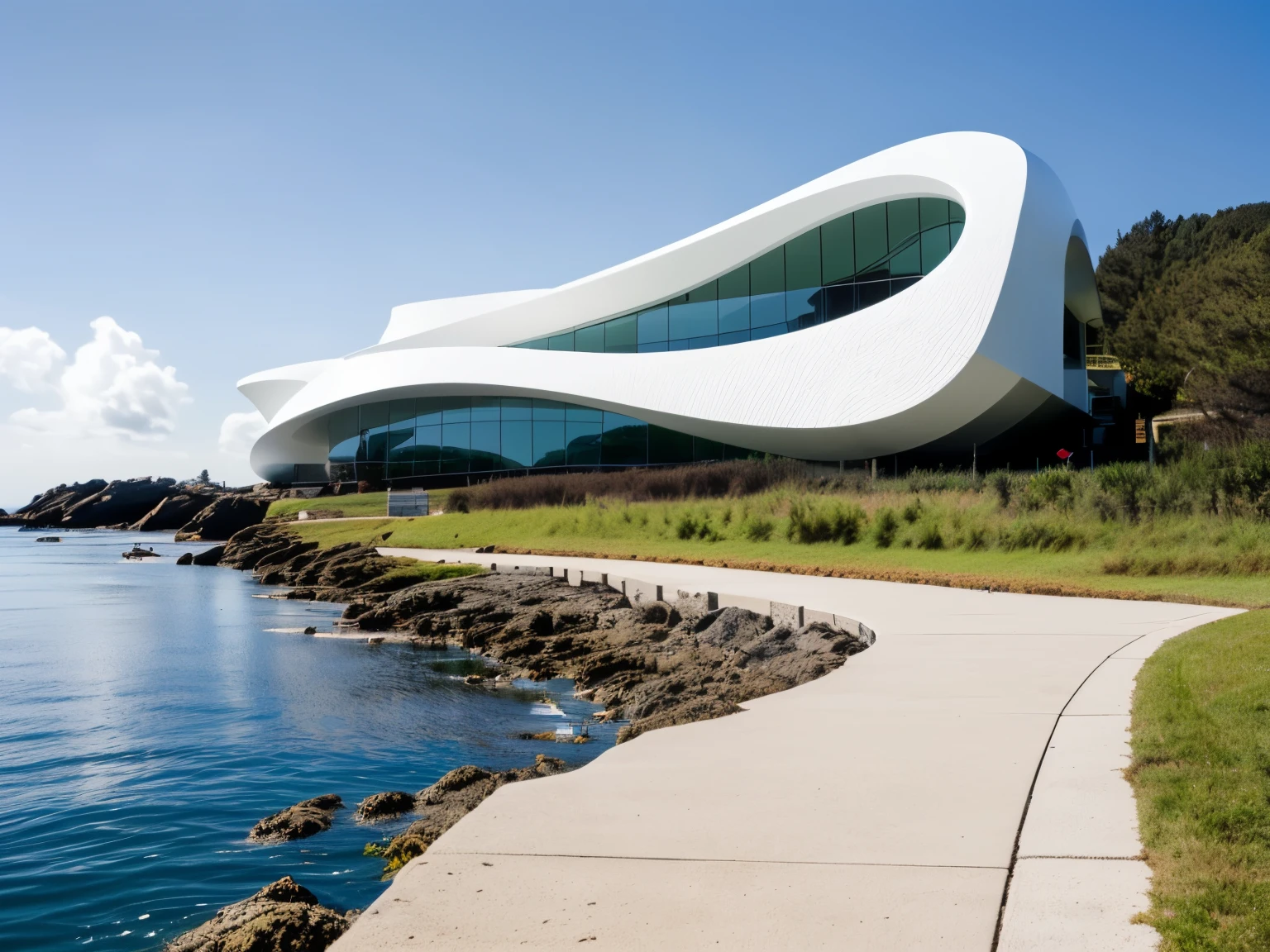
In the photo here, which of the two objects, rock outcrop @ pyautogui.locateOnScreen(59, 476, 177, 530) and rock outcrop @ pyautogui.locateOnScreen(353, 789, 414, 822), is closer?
rock outcrop @ pyautogui.locateOnScreen(353, 789, 414, 822)

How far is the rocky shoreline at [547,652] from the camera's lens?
17.3 feet

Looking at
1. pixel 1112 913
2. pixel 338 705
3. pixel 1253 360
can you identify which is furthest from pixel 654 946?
pixel 1253 360

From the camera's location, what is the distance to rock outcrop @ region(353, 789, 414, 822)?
17.9ft

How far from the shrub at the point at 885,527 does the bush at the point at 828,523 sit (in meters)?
0.50

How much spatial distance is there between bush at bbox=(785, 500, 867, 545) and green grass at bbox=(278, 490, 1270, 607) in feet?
0.11

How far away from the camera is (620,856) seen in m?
3.32

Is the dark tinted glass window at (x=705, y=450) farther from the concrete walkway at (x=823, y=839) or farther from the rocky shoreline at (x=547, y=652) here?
the concrete walkway at (x=823, y=839)

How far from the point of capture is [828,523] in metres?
18.0

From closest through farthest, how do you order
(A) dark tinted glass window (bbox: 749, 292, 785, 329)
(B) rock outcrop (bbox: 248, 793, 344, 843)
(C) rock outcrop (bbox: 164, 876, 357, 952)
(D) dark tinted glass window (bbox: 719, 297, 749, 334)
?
(C) rock outcrop (bbox: 164, 876, 357, 952) < (B) rock outcrop (bbox: 248, 793, 344, 843) < (A) dark tinted glass window (bbox: 749, 292, 785, 329) < (D) dark tinted glass window (bbox: 719, 297, 749, 334)

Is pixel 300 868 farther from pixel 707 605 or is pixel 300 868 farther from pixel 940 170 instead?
pixel 940 170

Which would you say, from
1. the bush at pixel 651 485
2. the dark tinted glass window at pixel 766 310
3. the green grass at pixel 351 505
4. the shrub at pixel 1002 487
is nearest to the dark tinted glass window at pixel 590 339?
the dark tinted glass window at pixel 766 310

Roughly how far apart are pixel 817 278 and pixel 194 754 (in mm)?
30763

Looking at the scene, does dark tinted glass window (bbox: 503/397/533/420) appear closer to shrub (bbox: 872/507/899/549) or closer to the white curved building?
the white curved building

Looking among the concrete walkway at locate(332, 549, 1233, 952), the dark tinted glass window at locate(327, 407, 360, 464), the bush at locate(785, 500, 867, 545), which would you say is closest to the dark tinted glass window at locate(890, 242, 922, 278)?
the bush at locate(785, 500, 867, 545)
